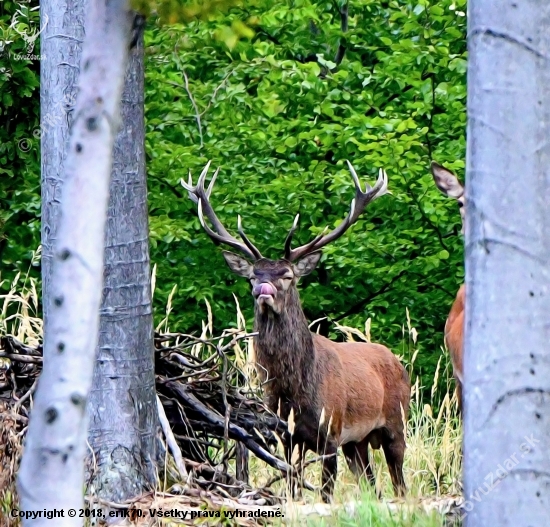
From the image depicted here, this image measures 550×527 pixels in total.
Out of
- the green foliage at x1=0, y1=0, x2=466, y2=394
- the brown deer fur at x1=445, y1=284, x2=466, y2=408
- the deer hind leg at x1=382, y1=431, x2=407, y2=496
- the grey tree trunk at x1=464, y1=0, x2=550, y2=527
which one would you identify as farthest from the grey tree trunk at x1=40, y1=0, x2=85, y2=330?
the green foliage at x1=0, y1=0, x2=466, y2=394

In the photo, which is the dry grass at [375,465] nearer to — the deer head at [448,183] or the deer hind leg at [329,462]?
the deer hind leg at [329,462]

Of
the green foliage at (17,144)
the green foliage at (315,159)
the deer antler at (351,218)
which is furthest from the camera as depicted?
the green foliage at (315,159)

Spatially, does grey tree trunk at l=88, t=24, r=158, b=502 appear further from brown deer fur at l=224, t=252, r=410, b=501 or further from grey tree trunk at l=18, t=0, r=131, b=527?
grey tree trunk at l=18, t=0, r=131, b=527

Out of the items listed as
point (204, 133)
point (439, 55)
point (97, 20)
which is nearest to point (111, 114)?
point (97, 20)

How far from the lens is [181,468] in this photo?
5.40m

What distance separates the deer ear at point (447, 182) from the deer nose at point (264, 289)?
1.37 m

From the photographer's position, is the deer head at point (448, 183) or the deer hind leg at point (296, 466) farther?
the deer head at point (448, 183)

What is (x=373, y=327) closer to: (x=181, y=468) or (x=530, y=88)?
(x=181, y=468)

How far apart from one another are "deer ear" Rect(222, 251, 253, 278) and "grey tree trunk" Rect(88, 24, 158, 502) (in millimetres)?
2390

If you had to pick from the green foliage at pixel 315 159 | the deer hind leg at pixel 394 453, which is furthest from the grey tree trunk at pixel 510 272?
the green foliage at pixel 315 159

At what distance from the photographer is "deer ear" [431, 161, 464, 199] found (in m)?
6.39

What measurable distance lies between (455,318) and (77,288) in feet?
12.4

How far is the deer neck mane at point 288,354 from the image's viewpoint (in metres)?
7.28

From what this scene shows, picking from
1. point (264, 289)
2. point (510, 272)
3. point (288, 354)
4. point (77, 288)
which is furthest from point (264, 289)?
point (77, 288)
